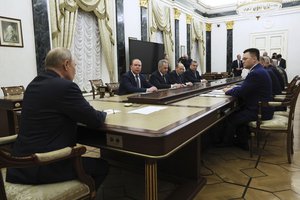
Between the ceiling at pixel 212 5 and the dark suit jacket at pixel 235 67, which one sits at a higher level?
the ceiling at pixel 212 5

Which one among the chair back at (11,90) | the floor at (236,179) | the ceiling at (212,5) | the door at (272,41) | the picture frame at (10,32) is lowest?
the floor at (236,179)

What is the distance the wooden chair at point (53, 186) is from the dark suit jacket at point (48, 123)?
0.05 metres

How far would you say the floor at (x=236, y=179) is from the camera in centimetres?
217

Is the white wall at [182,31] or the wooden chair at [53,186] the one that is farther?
the white wall at [182,31]

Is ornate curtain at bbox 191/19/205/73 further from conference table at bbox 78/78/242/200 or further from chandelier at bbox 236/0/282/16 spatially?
conference table at bbox 78/78/242/200

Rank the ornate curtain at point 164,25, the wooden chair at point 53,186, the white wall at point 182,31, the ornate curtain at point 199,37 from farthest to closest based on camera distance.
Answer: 1. the ornate curtain at point 199,37
2. the white wall at point 182,31
3. the ornate curtain at point 164,25
4. the wooden chair at point 53,186

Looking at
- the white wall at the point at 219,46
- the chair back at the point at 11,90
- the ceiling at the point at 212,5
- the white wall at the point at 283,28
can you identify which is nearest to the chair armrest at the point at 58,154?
the chair back at the point at 11,90

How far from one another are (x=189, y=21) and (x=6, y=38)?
7.62m

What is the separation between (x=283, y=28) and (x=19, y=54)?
10479 mm

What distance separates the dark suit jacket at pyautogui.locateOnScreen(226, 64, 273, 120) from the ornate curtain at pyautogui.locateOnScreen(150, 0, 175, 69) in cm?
544

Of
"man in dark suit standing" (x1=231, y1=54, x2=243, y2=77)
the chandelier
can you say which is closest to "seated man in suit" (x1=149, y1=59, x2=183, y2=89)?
the chandelier

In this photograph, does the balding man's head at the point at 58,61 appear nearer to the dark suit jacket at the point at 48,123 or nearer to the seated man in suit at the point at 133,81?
the dark suit jacket at the point at 48,123

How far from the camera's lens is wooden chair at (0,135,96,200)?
1.20 metres

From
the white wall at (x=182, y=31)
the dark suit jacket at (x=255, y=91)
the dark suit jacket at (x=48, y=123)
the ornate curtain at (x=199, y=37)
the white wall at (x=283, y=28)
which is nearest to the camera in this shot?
the dark suit jacket at (x=48, y=123)
